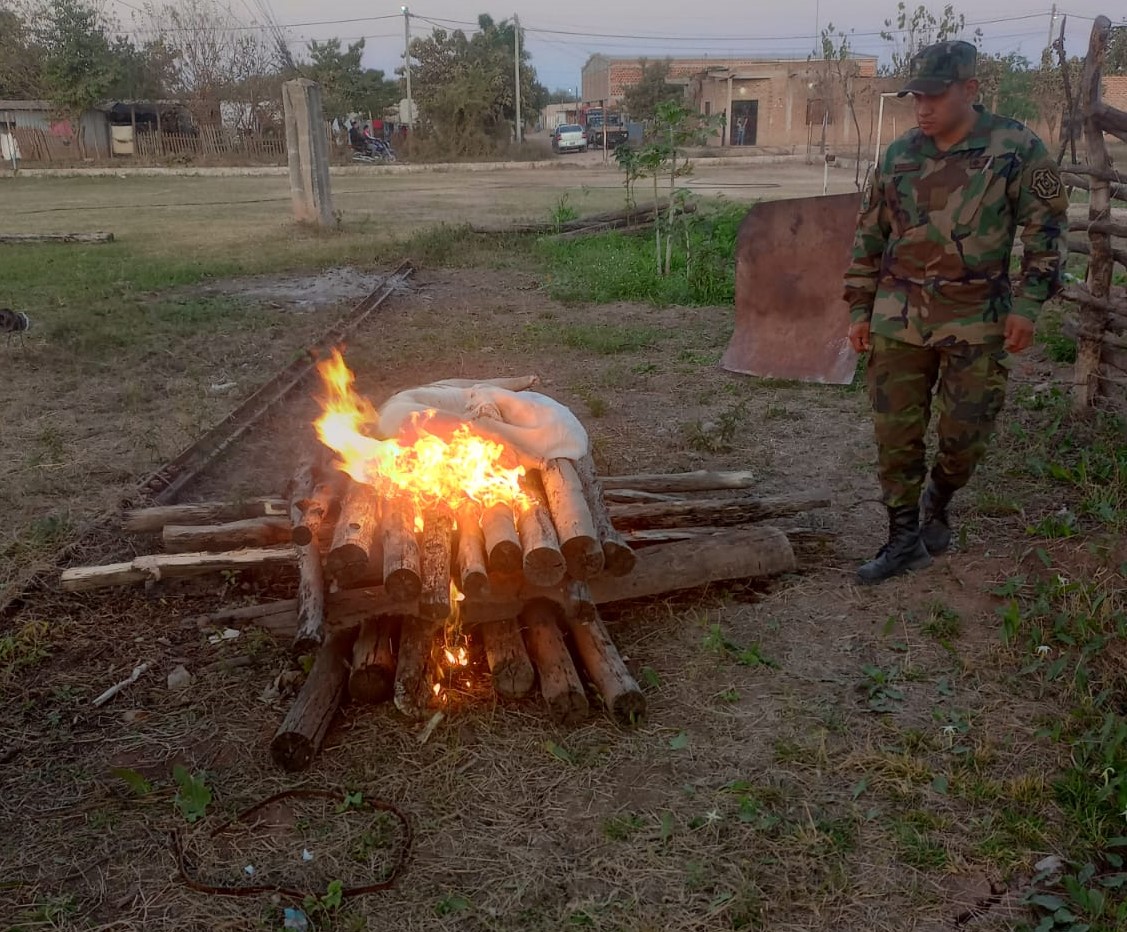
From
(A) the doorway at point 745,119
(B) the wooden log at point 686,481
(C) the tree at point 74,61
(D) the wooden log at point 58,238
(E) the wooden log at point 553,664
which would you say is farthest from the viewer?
(A) the doorway at point 745,119

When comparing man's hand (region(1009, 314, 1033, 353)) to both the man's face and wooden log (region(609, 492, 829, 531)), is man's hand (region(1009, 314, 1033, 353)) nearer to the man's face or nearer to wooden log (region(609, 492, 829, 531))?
the man's face

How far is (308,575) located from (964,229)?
297cm

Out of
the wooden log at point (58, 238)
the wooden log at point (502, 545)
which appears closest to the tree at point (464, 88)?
the wooden log at point (58, 238)

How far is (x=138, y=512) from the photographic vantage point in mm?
4637

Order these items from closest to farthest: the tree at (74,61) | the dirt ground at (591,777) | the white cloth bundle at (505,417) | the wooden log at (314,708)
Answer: the dirt ground at (591,777) < the wooden log at (314,708) < the white cloth bundle at (505,417) < the tree at (74,61)

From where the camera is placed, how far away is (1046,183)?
3605 millimetres

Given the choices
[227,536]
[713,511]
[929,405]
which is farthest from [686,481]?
[227,536]

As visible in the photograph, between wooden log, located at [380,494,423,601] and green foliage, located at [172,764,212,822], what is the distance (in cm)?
84

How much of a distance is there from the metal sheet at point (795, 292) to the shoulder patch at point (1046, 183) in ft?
11.8

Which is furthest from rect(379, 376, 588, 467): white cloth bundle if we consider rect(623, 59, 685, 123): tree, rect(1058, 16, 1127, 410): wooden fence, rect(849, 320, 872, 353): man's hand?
rect(623, 59, 685, 123): tree

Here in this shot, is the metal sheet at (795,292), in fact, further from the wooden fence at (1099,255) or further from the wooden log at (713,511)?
the wooden log at (713,511)

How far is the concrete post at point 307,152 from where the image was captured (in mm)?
16141

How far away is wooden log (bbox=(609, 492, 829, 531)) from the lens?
4.30 metres

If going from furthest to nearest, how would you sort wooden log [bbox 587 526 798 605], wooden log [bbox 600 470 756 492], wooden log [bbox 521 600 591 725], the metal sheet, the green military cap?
the metal sheet, wooden log [bbox 600 470 756 492], wooden log [bbox 587 526 798 605], the green military cap, wooden log [bbox 521 600 591 725]
